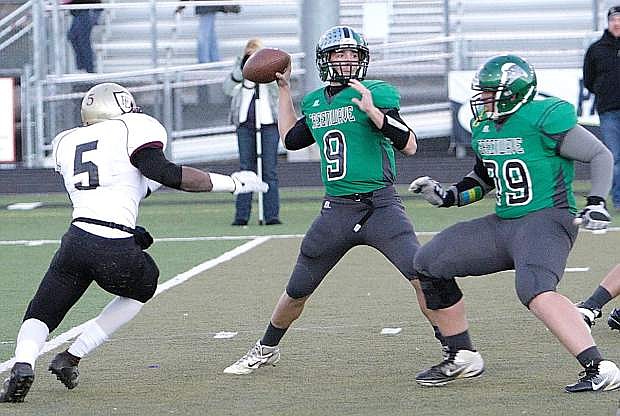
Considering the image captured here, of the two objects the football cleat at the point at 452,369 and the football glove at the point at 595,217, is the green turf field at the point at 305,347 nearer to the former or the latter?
the football cleat at the point at 452,369

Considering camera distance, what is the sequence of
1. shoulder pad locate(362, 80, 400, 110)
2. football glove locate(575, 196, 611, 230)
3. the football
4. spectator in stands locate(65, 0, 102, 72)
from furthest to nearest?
1. spectator in stands locate(65, 0, 102, 72)
2. the football
3. shoulder pad locate(362, 80, 400, 110)
4. football glove locate(575, 196, 611, 230)

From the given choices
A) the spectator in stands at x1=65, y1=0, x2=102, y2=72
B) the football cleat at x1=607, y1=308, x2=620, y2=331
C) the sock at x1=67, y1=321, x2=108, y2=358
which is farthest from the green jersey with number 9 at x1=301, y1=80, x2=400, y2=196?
the spectator in stands at x1=65, y1=0, x2=102, y2=72

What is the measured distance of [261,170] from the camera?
41.9 ft

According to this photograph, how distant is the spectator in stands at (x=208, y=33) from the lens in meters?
18.4

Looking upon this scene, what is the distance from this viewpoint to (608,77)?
12.8 meters

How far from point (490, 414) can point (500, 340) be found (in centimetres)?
170

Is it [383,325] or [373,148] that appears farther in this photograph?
[383,325]

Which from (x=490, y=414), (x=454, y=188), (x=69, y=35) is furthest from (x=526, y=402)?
(x=69, y=35)

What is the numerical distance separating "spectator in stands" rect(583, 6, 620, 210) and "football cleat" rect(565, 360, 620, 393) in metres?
7.45

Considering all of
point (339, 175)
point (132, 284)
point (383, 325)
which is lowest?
point (383, 325)

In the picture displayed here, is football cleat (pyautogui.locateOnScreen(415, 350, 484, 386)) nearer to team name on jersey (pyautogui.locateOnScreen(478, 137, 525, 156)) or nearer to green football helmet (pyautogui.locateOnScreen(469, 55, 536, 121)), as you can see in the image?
team name on jersey (pyautogui.locateOnScreen(478, 137, 525, 156))

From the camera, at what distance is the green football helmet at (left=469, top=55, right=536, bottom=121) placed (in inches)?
230

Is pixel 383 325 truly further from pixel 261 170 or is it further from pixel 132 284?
pixel 261 170

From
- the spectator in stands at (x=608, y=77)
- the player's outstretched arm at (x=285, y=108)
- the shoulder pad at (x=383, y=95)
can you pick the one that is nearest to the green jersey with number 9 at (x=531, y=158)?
the shoulder pad at (x=383, y=95)
